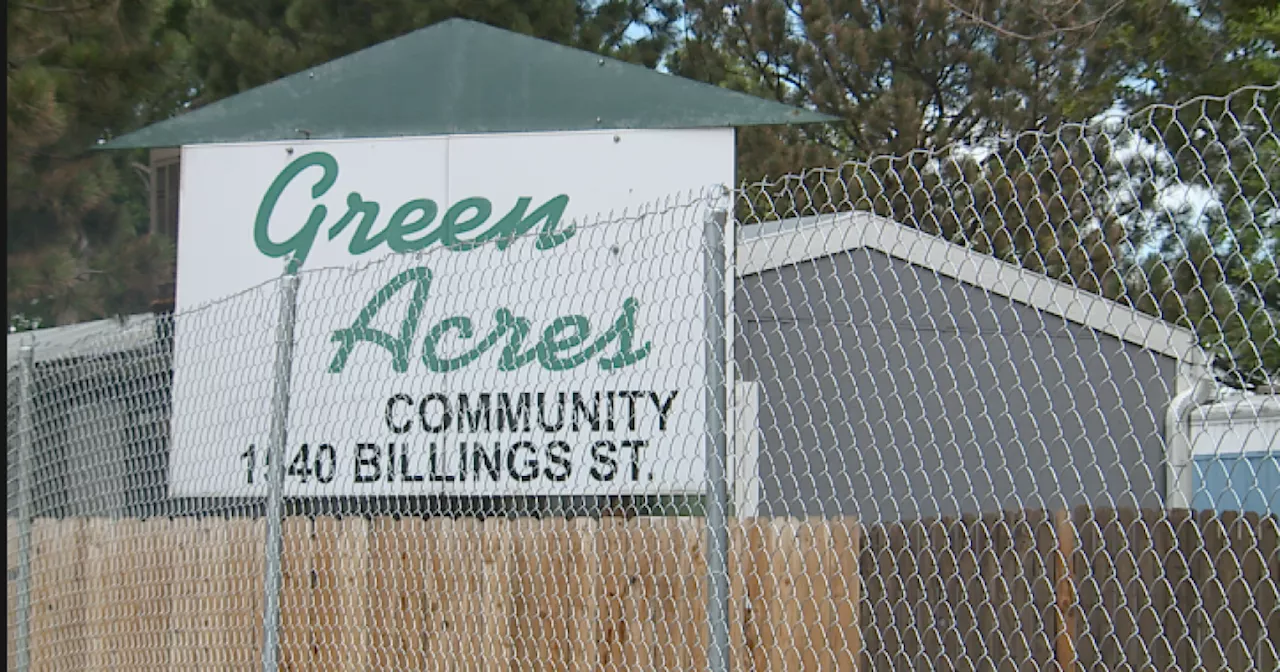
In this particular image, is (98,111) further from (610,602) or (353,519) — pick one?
(610,602)

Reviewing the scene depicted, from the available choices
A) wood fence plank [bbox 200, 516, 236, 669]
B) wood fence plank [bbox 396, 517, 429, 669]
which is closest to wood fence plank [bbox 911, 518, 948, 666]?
wood fence plank [bbox 396, 517, 429, 669]

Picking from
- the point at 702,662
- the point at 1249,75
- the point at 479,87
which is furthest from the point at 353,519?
the point at 1249,75

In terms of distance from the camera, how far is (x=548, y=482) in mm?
6629

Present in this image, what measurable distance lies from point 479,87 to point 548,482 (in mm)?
2016

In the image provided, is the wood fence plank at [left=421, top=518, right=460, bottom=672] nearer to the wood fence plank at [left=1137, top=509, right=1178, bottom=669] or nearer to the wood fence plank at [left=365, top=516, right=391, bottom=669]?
the wood fence plank at [left=365, top=516, right=391, bottom=669]

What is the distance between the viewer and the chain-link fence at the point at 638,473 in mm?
3541

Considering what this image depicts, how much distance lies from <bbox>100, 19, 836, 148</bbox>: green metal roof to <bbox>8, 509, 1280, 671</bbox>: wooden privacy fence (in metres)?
2.20

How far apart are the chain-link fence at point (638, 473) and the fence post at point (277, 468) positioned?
1 cm

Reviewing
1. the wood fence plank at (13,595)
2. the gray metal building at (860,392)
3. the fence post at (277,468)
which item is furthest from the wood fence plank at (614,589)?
the wood fence plank at (13,595)

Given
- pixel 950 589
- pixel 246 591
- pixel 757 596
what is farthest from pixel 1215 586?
pixel 246 591

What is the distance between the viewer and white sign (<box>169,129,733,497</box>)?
627cm

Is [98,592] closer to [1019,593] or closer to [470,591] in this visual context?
[470,591]

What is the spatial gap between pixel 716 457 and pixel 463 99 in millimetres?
4151

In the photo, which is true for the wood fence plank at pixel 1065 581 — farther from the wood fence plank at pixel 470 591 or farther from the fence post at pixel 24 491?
the fence post at pixel 24 491
